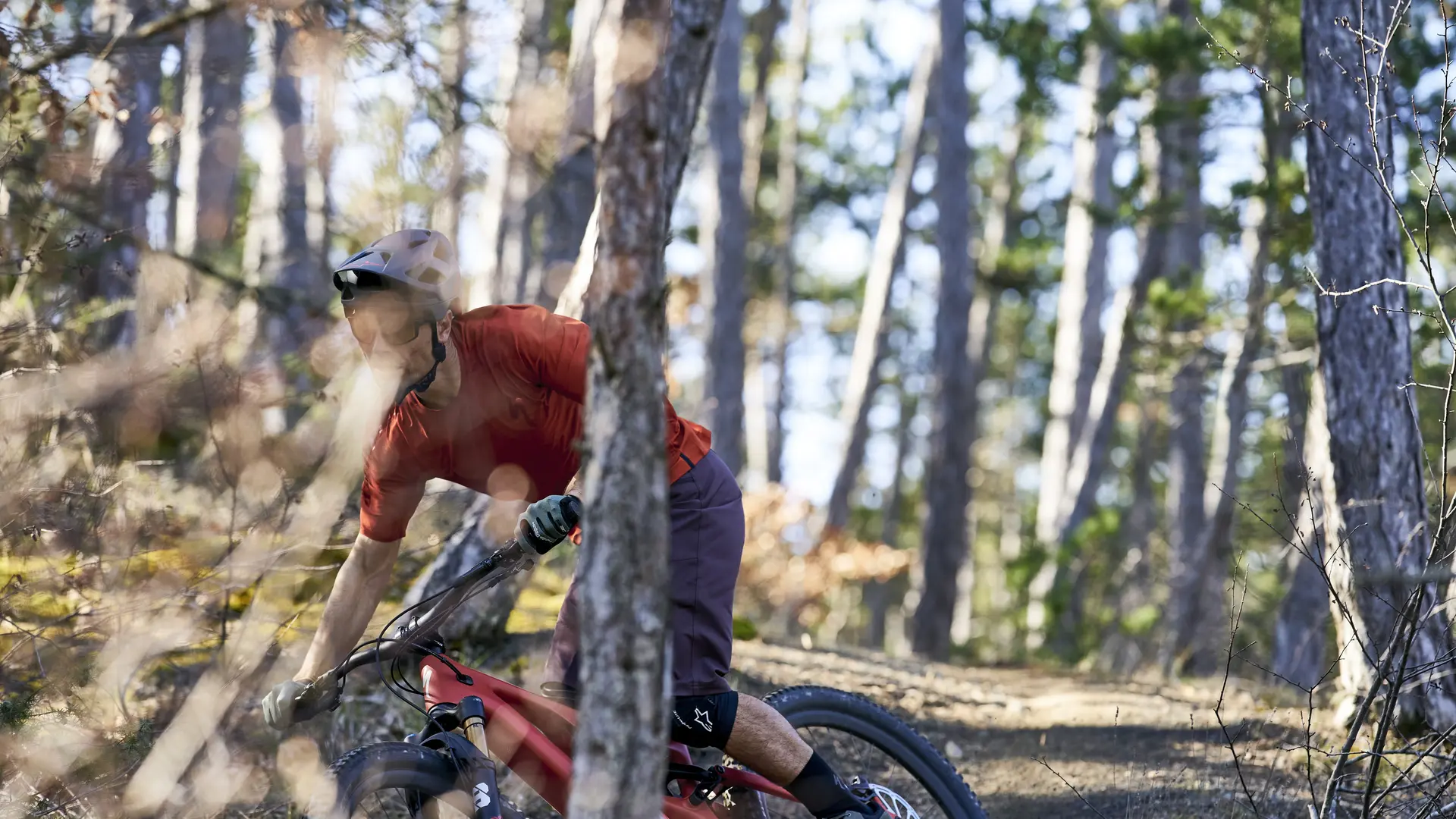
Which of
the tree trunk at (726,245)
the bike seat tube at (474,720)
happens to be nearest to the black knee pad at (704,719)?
the bike seat tube at (474,720)

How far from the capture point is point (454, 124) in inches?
266

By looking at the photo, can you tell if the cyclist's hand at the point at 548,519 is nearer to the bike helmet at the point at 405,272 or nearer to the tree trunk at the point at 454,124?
the bike helmet at the point at 405,272

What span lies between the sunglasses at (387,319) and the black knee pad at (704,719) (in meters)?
1.24

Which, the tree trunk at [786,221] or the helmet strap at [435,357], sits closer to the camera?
the helmet strap at [435,357]

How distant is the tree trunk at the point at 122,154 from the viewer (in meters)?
5.60

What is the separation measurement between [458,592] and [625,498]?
92 centimetres

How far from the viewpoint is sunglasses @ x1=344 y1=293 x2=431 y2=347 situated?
3.14m

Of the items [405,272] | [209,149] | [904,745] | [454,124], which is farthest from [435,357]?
[209,149]

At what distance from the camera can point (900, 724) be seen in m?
4.43

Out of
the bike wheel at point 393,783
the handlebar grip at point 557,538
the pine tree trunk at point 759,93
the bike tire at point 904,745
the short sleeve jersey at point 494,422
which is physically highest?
the pine tree trunk at point 759,93

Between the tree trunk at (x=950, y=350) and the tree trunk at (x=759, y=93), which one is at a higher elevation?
the tree trunk at (x=759, y=93)

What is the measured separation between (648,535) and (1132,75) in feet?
42.3

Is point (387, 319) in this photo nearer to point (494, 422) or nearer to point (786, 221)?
point (494, 422)

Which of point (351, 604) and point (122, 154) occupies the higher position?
point (122, 154)
